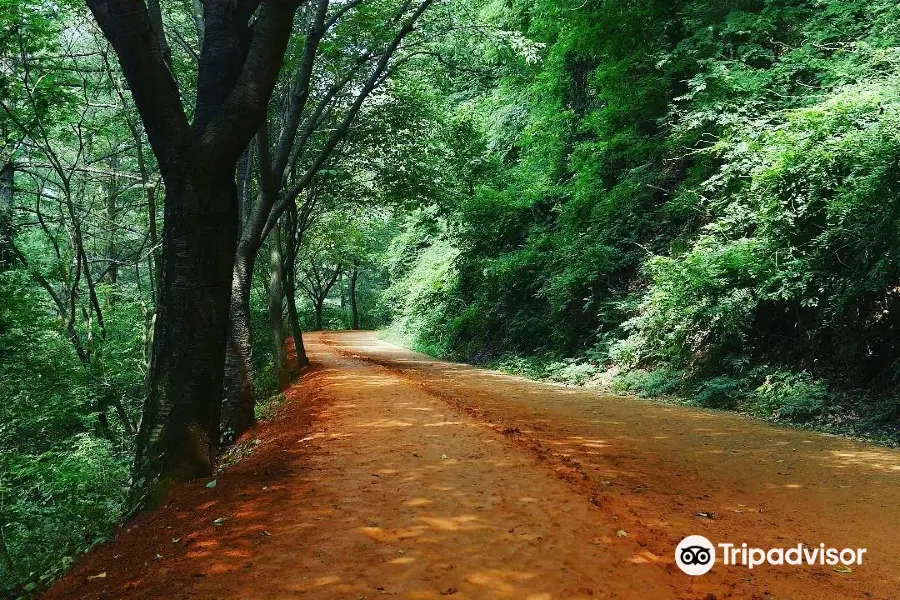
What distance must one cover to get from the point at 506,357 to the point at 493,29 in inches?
422

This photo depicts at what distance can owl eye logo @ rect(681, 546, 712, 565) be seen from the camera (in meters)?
3.95

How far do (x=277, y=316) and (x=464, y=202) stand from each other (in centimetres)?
882

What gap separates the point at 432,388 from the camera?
41.1 feet

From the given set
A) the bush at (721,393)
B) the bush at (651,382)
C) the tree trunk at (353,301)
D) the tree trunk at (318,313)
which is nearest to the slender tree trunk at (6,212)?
the bush at (651,382)

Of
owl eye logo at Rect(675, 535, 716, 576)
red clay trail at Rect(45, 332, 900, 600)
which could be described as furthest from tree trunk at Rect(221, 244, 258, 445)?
owl eye logo at Rect(675, 535, 716, 576)

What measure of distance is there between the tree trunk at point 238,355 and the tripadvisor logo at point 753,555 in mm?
7473

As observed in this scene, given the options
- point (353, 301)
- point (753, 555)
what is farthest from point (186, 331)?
point (353, 301)

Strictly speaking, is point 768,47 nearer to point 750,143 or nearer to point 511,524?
point 750,143

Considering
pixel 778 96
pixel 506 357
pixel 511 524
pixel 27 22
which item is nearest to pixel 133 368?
pixel 27 22

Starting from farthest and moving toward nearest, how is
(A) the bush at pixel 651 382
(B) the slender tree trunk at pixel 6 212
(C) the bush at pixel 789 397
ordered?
(A) the bush at pixel 651 382 < (B) the slender tree trunk at pixel 6 212 < (C) the bush at pixel 789 397

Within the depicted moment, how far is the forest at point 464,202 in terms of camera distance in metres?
5.81

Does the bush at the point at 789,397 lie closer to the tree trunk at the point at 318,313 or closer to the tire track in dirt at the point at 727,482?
the tire track in dirt at the point at 727,482

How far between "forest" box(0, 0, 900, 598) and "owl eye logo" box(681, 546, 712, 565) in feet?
15.3

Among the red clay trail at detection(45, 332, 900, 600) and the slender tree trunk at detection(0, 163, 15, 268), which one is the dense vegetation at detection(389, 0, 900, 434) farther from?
the slender tree trunk at detection(0, 163, 15, 268)
